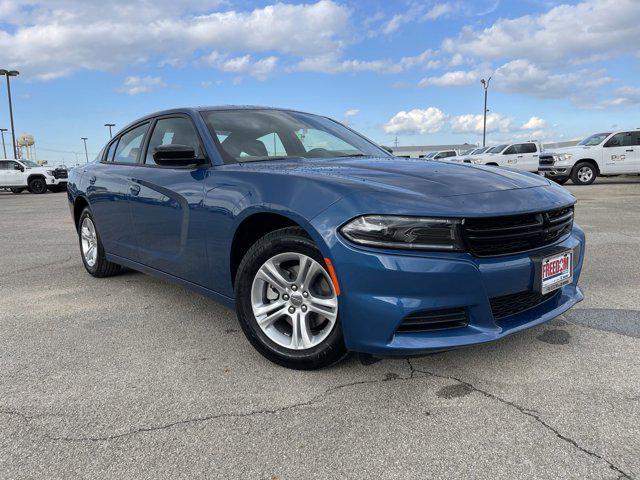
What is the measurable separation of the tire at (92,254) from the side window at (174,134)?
4.05 ft

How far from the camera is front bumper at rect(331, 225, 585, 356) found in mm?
2303

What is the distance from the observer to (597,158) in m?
17.6

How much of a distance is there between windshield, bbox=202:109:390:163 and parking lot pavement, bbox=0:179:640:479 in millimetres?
1198

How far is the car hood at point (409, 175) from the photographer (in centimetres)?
256

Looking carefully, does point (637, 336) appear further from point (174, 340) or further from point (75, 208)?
point (75, 208)

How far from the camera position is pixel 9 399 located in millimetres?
2514

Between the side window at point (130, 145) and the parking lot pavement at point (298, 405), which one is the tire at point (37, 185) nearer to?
the side window at point (130, 145)

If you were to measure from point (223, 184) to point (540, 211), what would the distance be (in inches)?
68.5

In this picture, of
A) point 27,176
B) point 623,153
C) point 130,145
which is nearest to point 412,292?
point 130,145

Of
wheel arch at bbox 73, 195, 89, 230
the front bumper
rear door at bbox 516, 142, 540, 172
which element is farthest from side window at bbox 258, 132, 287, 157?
rear door at bbox 516, 142, 540, 172

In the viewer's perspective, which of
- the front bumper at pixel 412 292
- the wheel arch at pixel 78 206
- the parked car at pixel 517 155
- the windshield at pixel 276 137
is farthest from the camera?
the parked car at pixel 517 155

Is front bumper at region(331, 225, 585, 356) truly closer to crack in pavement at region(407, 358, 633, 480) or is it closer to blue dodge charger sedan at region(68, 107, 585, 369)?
blue dodge charger sedan at region(68, 107, 585, 369)

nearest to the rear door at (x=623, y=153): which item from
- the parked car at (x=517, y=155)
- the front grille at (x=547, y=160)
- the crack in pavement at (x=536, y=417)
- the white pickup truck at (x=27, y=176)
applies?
the front grille at (x=547, y=160)

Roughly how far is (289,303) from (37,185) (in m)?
25.0
